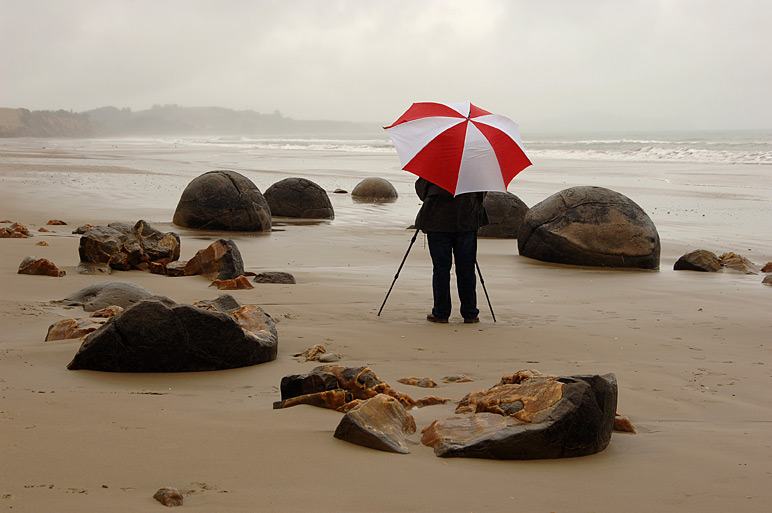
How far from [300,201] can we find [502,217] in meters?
4.90

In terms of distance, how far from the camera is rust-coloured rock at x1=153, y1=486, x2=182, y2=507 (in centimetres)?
278

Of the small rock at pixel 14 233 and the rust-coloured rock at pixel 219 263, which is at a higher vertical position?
the rust-coloured rock at pixel 219 263

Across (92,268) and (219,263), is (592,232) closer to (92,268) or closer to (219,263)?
(219,263)

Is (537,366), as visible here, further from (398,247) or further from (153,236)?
(398,247)

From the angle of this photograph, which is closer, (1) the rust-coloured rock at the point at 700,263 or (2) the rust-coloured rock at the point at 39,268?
(2) the rust-coloured rock at the point at 39,268

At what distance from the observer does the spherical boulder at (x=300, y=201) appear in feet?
56.5

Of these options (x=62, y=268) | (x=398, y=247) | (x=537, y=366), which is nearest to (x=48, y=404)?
(x=537, y=366)

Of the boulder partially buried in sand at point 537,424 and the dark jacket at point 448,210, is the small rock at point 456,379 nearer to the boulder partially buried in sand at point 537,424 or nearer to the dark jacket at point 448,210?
the boulder partially buried in sand at point 537,424

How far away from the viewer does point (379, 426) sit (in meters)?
3.68

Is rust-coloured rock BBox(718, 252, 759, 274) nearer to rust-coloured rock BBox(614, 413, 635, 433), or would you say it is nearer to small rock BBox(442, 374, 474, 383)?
small rock BBox(442, 374, 474, 383)

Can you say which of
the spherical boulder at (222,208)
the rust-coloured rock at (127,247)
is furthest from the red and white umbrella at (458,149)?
Answer: the spherical boulder at (222,208)

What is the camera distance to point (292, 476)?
10.3ft

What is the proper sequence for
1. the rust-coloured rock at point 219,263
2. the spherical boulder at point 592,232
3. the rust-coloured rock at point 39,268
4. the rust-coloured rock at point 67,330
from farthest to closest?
1. the spherical boulder at point 592,232
2. the rust-coloured rock at point 219,263
3. the rust-coloured rock at point 39,268
4. the rust-coloured rock at point 67,330

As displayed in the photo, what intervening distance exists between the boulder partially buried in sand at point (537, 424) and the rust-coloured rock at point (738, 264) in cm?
781
